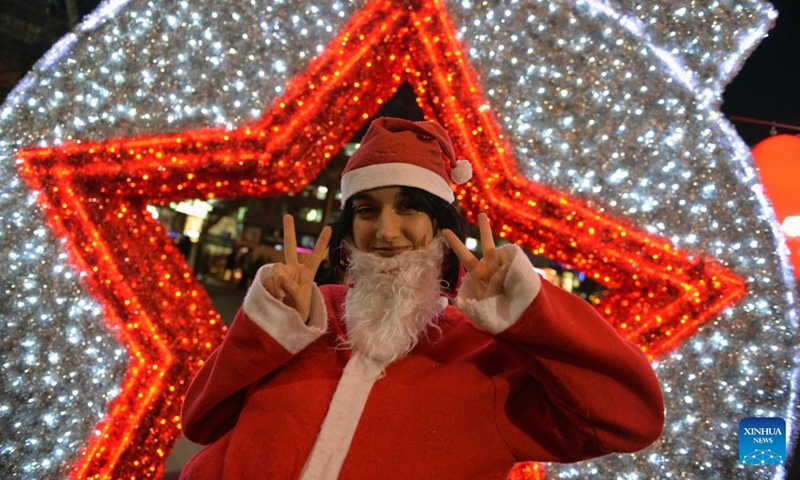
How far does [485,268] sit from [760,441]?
1.83 meters

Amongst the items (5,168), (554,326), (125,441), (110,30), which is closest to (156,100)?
(110,30)

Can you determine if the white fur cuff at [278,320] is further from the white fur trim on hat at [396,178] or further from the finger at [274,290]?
the white fur trim on hat at [396,178]

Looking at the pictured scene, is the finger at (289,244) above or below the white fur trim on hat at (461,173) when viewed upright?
below

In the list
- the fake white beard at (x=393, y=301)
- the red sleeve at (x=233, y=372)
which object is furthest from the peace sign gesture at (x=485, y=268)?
the red sleeve at (x=233, y=372)

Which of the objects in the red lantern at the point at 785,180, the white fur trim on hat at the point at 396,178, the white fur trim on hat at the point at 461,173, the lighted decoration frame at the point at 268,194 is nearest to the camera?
the white fur trim on hat at the point at 396,178

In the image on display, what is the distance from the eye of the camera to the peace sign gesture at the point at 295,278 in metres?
1.14

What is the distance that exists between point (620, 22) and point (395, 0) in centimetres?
116

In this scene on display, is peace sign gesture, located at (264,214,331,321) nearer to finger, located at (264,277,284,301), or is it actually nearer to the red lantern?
finger, located at (264,277,284,301)

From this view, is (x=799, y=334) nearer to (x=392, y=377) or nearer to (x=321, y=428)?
(x=392, y=377)

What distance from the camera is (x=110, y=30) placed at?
2344 millimetres

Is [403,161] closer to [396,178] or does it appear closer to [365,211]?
[396,178]

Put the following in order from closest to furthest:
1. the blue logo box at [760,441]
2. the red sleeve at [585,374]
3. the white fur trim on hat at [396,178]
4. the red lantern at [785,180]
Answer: the red sleeve at [585,374], the white fur trim on hat at [396,178], the blue logo box at [760,441], the red lantern at [785,180]

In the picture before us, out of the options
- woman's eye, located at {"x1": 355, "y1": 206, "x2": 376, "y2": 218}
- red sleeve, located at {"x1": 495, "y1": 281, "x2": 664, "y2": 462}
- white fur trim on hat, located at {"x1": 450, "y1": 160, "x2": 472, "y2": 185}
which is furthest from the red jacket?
white fur trim on hat, located at {"x1": 450, "y1": 160, "x2": 472, "y2": 185}

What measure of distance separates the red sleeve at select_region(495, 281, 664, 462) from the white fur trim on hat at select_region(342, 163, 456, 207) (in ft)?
1.53
